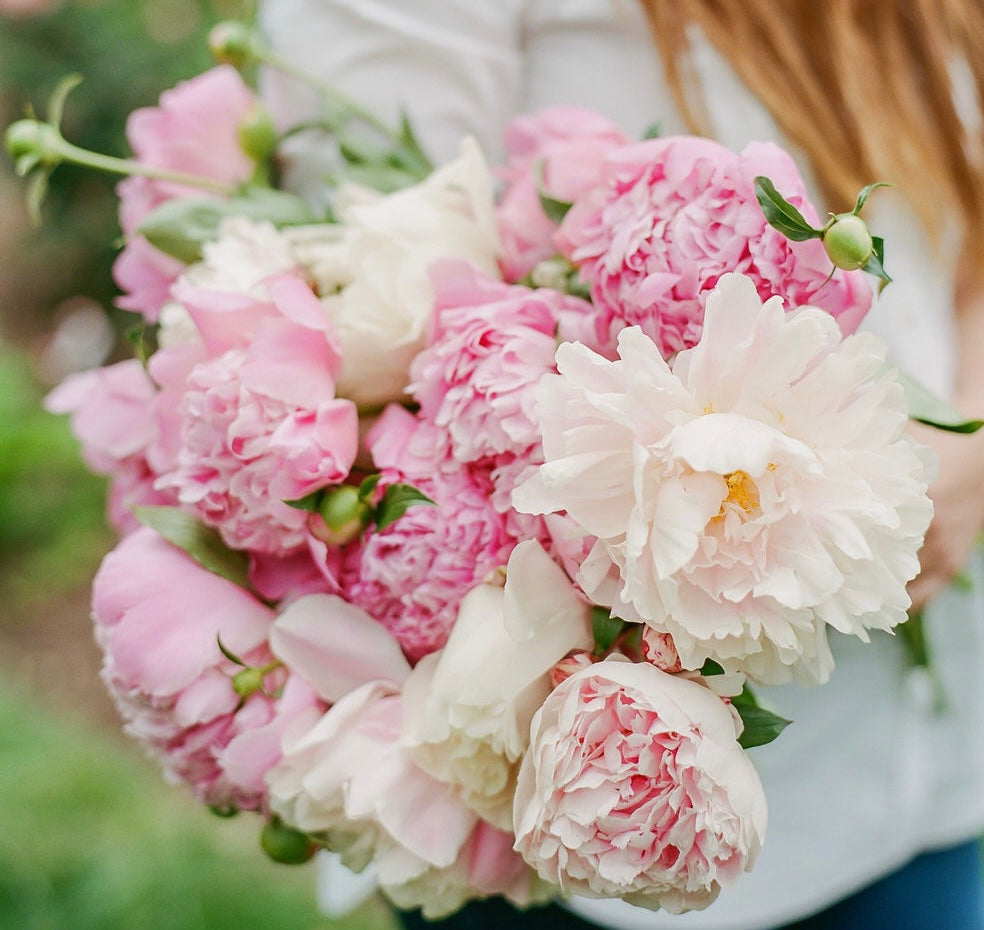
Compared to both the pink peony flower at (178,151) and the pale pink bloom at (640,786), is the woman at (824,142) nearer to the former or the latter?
the pink peony flower at (178,151)

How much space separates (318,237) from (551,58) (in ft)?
0.88

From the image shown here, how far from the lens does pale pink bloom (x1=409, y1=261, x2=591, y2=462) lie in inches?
18.8

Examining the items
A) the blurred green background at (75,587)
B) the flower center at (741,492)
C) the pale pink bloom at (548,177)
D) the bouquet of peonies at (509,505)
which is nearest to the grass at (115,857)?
the blurred green background at (75,587)

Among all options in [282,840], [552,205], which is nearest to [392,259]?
[552,205]

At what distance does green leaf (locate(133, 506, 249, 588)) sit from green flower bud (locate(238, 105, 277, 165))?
266mm

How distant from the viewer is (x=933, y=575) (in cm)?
70

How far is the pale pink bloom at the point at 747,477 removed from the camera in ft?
1.24

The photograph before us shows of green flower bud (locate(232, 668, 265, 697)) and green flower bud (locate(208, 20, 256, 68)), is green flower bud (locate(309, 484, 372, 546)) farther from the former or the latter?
green flower bud (locate(208, 20, 256, 68))

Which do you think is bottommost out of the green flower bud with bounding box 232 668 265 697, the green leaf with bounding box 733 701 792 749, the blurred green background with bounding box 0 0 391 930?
the blurred green background with bounding box 0 0 391 930

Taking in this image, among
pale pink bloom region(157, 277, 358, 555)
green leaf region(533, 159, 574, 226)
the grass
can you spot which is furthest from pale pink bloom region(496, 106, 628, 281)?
the grass

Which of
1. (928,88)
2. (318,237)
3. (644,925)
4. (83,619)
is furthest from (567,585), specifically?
(83,619)

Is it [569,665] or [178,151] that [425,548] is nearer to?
[569,665]

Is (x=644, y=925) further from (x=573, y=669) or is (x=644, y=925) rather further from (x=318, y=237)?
(x=318, y=237)

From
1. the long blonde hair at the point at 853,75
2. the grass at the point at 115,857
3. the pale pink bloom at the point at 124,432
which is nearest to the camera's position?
the pale pink bloom at the point at 124,432
